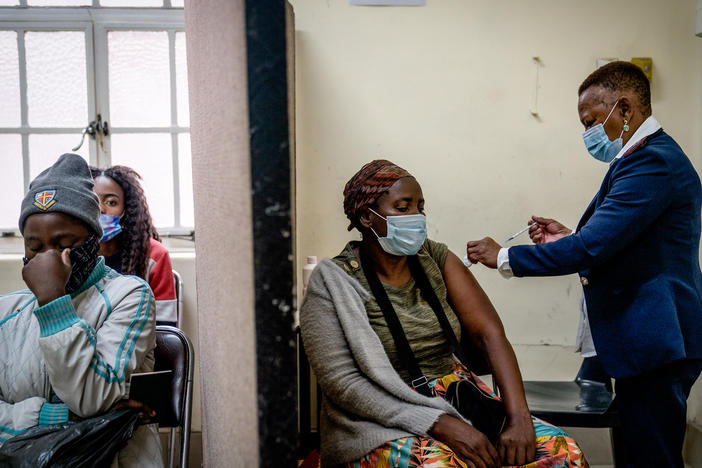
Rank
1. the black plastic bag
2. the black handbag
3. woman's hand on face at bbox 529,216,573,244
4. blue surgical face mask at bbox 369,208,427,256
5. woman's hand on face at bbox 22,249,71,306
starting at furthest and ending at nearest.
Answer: woman's hand on face at bbox 529,216,573,244
blue surgical face mask at bbox 369,208,427,256
the black handbag
woman's hand on face at bbox 22,249,71,306
the black plastic bag

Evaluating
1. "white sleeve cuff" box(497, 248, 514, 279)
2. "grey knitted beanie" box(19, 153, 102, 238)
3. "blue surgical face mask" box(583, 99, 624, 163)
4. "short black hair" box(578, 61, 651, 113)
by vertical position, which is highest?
"short black hair" box(578, 61, 651, 113)

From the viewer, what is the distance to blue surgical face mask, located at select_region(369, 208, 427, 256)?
1.68 meters

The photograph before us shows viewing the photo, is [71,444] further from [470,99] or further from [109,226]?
[470,99]

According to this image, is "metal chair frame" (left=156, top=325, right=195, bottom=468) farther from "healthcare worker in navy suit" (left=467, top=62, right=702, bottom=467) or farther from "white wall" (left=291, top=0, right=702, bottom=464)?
"healthcare worker in navy suit" (left=467, top=62, right=702, bottom=467)

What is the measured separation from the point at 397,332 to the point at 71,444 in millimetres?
944

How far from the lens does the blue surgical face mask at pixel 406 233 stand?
5.52 ft

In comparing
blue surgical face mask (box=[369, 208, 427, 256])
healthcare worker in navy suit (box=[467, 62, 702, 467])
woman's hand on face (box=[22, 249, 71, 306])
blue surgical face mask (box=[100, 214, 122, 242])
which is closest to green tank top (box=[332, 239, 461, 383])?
blue surgical face mask (box=[369, 208, 427, 256])

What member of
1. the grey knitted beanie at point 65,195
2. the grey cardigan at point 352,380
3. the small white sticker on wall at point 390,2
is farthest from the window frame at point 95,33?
the grey cardigan at point 352,380

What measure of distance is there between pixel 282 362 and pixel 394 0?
261 cm

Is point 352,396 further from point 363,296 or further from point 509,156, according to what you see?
point 509,156

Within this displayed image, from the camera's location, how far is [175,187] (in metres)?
2.78

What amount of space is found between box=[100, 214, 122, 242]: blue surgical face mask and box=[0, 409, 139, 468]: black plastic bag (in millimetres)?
1333

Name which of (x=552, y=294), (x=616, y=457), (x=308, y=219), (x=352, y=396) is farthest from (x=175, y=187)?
(x=616, y=457)

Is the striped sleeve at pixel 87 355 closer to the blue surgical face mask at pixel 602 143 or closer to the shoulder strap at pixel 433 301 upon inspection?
the shoulder strap at pixel 433 301
